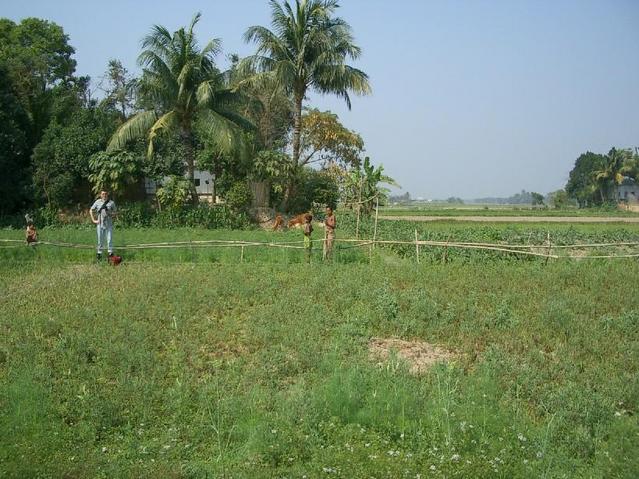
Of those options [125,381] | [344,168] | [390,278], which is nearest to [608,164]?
[344,168]

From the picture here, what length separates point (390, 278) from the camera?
11680 millimetres

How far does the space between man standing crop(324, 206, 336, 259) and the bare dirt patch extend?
5452mm

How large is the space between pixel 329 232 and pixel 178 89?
13.7 metres

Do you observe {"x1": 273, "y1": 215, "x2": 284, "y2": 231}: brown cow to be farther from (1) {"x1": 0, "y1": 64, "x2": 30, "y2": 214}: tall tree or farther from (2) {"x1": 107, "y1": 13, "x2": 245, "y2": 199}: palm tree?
Result: (1) {"x1": 0, "y1": 64, "x2": 30, "y2": 214}: tall tree

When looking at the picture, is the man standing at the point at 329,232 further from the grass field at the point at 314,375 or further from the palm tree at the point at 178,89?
the palm tree at the point at 178,89

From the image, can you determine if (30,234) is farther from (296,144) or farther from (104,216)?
(296,144)

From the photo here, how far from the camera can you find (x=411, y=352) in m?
8.48

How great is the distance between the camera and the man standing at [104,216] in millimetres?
13234

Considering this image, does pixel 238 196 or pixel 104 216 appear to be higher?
pixel 238 196

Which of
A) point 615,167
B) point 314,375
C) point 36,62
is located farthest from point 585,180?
point 314,375

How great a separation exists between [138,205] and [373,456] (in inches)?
830

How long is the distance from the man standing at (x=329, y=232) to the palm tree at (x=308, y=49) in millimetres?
12740

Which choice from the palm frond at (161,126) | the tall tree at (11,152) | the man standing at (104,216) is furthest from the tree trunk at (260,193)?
the man standing at (104,216)

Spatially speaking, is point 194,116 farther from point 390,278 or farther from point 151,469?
point 151,469
